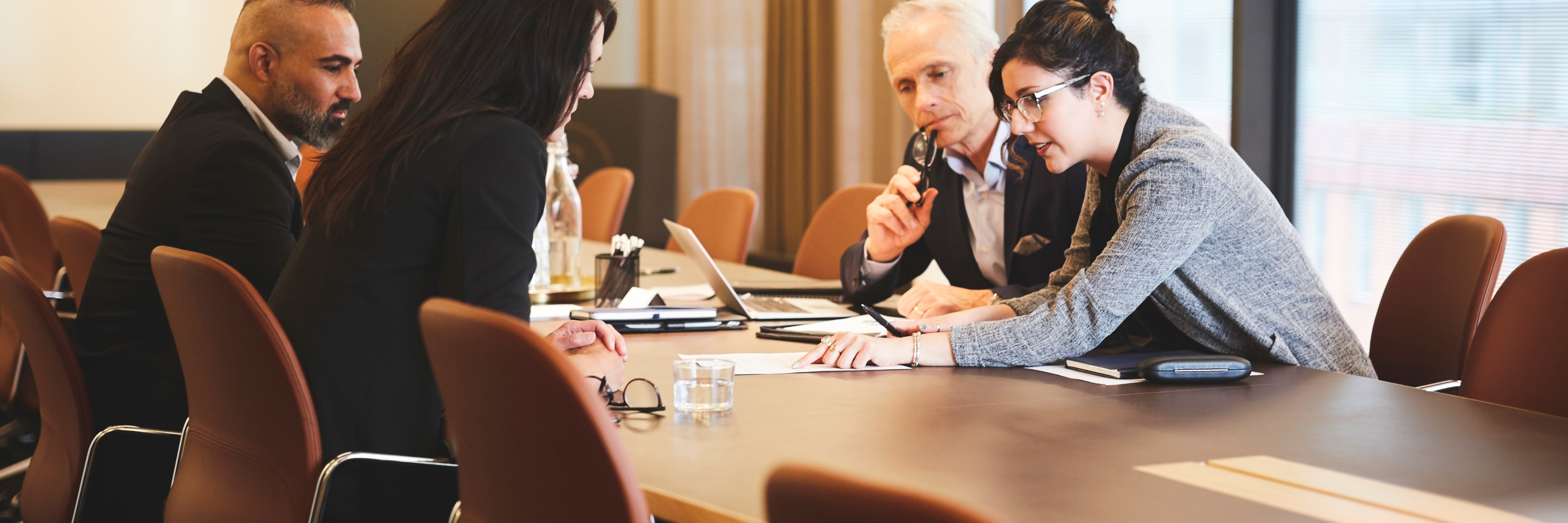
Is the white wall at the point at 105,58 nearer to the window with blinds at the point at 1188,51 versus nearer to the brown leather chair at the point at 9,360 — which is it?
the brown leather chair at the point at 9,360

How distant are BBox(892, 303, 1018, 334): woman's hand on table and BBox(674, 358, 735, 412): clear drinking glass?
1.76ft

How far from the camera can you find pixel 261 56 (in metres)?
2.37

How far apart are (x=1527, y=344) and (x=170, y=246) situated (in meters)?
2.26

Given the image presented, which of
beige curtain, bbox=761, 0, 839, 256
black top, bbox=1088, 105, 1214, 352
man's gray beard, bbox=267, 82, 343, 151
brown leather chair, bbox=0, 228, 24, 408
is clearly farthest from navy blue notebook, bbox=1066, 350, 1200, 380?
beige curtain, bbox=761, 0, 839, 256

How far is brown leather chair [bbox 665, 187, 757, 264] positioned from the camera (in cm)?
379

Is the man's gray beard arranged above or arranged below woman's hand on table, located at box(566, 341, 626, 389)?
above

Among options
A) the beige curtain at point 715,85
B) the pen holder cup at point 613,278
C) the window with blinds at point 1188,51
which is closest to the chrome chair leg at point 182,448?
the pen holder cup at point 613,278

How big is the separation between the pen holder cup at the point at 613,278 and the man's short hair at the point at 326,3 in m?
0.78

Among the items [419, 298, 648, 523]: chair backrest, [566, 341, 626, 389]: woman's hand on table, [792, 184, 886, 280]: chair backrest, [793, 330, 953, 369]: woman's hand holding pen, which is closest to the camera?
[419, 298, 648, 523]: chair backrest

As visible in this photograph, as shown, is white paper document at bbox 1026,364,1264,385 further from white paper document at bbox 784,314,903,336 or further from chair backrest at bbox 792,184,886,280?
chair backrest at bbox 792,184,886,280

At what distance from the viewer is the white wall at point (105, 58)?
17.0 feet

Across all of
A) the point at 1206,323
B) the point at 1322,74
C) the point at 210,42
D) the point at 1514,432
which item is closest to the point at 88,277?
the point at 1206,323

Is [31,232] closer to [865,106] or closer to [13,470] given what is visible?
[13,470]

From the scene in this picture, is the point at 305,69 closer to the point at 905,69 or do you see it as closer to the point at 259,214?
the point at 259,214
